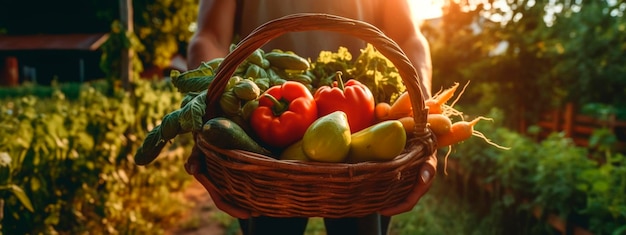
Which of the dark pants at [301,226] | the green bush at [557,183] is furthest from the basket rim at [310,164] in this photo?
the green bush at [557,183]

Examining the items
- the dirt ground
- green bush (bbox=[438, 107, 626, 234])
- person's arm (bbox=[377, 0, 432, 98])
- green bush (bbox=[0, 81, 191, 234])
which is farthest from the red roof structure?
person's arm (bbox=[377, 0, 432, 98])

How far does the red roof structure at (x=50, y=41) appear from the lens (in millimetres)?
22172

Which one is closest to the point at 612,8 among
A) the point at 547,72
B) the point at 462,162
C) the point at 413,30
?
the point at 547,72

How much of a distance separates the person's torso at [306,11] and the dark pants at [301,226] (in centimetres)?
70

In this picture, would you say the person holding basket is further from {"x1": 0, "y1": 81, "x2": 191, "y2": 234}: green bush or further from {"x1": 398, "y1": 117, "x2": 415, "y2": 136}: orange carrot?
{"x1": 0, "y1": 81, "x2": 191, "y2": 234}: green bush

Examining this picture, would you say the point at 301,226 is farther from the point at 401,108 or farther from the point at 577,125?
the point at 577,125

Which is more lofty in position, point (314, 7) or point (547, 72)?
point (314, 7)

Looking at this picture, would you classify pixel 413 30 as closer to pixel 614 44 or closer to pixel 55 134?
pixel 55 134

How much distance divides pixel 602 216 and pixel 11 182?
3.24 m

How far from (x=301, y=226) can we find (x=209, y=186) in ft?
1.65

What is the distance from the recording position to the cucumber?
126 centimetres

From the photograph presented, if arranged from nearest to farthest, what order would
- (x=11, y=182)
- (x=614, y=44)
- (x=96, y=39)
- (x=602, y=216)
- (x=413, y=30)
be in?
(x=413, y=30) < (x=11, y=182) < (x=602, y=216) < (x=614, y=44) < (x=96, y=39)

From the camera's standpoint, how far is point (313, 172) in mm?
1205

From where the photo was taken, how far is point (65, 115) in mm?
3607
